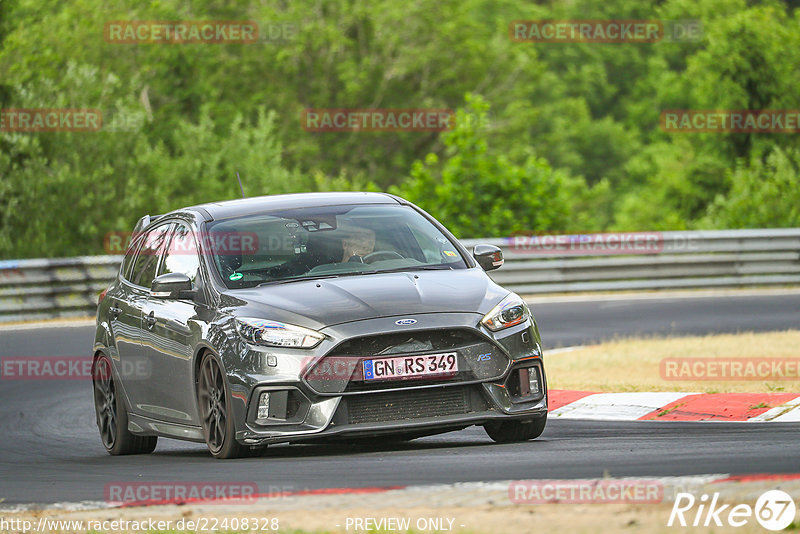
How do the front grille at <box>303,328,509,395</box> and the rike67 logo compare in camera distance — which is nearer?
the rike67 logo

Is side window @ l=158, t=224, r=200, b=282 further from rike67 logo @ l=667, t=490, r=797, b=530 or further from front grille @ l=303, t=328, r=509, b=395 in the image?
rike67 logo @ l=667, t=490, r=797, b=530

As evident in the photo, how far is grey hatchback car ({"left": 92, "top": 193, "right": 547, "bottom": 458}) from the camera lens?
801 centimetres

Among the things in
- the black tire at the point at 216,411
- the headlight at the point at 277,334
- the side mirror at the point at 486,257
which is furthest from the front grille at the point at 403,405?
the side mirror at the point at 486,257

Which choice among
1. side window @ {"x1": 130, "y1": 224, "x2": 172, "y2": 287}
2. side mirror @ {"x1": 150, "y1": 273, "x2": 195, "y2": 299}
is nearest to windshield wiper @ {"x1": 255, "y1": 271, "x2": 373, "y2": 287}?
side mirror @ {"x1": 150, "y1": 273, "x2": 195, "y2": 299}

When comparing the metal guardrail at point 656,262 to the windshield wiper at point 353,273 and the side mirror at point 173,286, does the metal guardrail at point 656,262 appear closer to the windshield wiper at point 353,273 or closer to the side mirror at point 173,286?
the windshield wiper at point 353,273

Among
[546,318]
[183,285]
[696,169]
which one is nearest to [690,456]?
[183,285]

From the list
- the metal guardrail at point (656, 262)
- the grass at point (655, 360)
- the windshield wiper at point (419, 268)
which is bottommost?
the metal guardrail at point (656, 262)

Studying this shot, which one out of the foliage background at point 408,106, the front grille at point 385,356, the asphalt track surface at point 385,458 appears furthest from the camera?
the foliage background at point 408,106

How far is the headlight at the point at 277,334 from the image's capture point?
8.00 m

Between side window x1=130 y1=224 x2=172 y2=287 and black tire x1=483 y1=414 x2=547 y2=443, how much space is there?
2.61 meters

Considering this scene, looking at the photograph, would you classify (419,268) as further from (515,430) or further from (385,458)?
(385,458)

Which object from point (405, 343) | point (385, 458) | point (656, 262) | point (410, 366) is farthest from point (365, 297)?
point (656, 262)

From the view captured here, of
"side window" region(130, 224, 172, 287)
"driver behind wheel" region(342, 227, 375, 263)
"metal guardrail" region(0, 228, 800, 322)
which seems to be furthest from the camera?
"metal guardrail" region(0, 228, 800, 322)

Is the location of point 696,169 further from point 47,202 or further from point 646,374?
point 646,374
